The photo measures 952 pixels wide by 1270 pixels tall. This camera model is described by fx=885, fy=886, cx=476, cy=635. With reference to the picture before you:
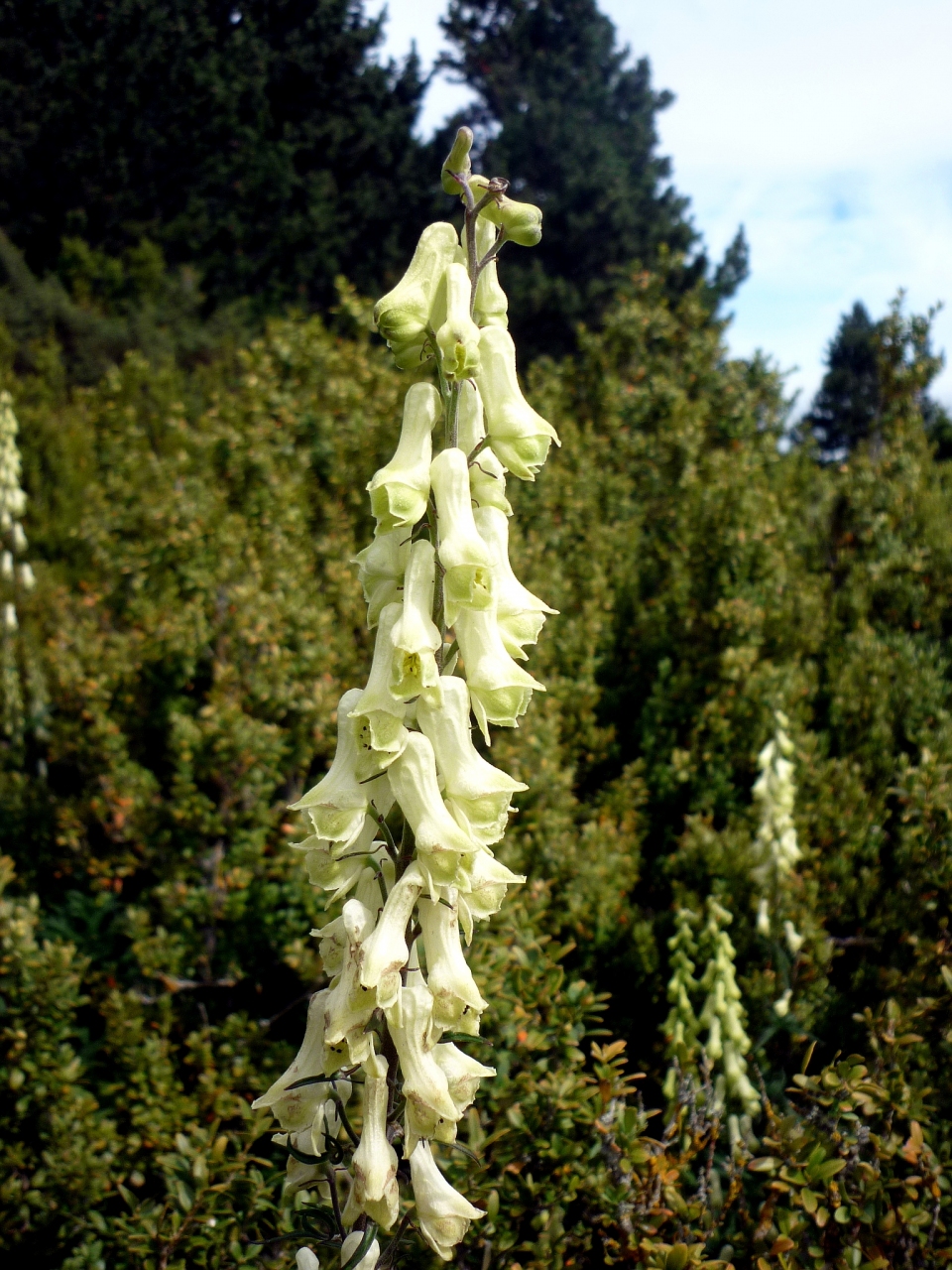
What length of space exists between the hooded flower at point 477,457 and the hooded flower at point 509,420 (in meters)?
0.02

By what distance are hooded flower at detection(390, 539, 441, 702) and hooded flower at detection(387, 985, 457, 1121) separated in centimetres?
49

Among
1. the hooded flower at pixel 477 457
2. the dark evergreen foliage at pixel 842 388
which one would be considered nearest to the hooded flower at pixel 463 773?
the hooded flower at pixel 477 457

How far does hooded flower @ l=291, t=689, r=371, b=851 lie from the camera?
57.6 inches

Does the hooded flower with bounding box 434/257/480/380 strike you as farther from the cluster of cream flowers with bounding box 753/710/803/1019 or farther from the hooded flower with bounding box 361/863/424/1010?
the cluster of cream flowers with bounding box 753/710/803/1019

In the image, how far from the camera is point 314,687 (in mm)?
4266

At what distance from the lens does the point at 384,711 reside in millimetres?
1461

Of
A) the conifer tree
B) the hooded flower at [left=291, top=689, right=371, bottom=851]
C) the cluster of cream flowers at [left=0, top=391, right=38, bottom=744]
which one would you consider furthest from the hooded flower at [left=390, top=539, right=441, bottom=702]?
the conifer tree

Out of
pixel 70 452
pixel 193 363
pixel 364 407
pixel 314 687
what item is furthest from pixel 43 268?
pixel 314 687

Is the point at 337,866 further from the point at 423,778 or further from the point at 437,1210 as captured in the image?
the point at 437,1210

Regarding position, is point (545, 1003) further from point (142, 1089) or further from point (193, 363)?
point (193, 363)

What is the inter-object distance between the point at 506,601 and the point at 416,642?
25 centimetres

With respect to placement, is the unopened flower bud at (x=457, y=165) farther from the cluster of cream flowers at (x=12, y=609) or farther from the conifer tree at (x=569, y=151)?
the conifer tree at (x=569, y=151)

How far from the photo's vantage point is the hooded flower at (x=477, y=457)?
1604 millimetres

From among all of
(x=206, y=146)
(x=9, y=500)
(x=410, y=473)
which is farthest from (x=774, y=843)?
(x=206, y=146)
